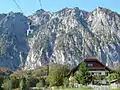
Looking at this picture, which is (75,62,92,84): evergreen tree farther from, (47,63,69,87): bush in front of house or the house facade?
the house facade

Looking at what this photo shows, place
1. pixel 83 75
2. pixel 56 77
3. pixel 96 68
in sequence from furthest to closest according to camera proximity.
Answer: pixel 96 68 < pixel 56 77 < pixel 83 75

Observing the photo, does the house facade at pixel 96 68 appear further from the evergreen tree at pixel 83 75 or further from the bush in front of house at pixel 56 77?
the bush in front of house at pixel 56 77

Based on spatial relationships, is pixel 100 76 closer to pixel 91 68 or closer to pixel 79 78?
pixel 91 68

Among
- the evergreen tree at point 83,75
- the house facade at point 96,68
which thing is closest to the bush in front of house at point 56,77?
the evergreen tree at point 83,75

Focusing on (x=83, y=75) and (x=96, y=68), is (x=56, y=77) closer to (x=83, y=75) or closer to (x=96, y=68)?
(x=83, y=75)

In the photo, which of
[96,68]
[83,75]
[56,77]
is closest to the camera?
[83,75]

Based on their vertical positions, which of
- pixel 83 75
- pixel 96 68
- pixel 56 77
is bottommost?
pixel 56 77

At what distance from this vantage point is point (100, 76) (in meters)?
112

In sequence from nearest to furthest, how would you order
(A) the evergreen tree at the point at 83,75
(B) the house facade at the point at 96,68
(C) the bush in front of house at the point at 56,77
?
(A) the evergreen tree at the point at 83,75 < (C) the bush in front of house at the point at 56,77 < (B) the house facade at the point at 96,68

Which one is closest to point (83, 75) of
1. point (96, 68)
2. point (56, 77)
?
point (56, 77)

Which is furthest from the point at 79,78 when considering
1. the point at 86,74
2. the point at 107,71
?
the point at 107,71

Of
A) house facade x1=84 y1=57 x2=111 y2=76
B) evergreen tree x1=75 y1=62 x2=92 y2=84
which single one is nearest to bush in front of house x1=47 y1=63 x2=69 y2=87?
evergreen tree x1=75 y1=62 x2=92 y2=84

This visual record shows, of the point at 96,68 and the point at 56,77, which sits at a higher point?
the point at 96,68

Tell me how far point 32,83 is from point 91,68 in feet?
156
